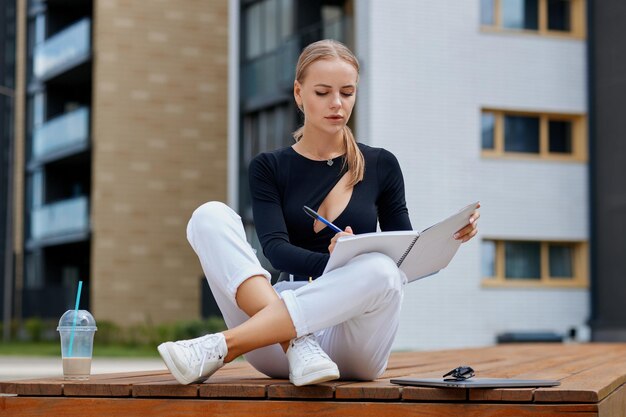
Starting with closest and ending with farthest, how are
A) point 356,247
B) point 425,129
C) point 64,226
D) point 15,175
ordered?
point 356,247 < point 425,129 < point 64,226 < point 15,175

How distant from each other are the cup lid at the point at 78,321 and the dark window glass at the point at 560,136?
1931cm

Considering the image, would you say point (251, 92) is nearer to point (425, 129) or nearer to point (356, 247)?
point (425, 129)

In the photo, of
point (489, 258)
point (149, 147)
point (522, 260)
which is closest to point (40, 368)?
point (489, 258)

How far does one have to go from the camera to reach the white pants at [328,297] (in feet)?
13.7

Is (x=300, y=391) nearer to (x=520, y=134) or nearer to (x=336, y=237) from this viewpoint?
(x=336, y=237)

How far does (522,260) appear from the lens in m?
22.7

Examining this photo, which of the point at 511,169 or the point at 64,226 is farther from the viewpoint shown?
the point at 64,226

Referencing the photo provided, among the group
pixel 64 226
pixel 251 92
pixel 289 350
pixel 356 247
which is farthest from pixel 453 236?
pixel 64 226

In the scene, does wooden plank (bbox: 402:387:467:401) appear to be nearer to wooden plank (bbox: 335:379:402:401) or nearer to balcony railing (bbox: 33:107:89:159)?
wooden plank (bbox: 335:379:402:401)

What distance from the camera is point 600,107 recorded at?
2258cm

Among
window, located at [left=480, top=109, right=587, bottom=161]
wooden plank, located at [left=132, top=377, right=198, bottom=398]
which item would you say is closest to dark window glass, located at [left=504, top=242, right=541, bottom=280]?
window, located at [left=480, top=109, right=587, bottom=161]

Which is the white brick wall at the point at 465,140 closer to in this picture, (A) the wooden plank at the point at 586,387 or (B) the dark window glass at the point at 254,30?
(B) the dark window glass at the point at 254,30

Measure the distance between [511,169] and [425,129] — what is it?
75.4 inches

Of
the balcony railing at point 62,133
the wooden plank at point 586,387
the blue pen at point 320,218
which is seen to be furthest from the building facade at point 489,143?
the blue pen at point 320,218
